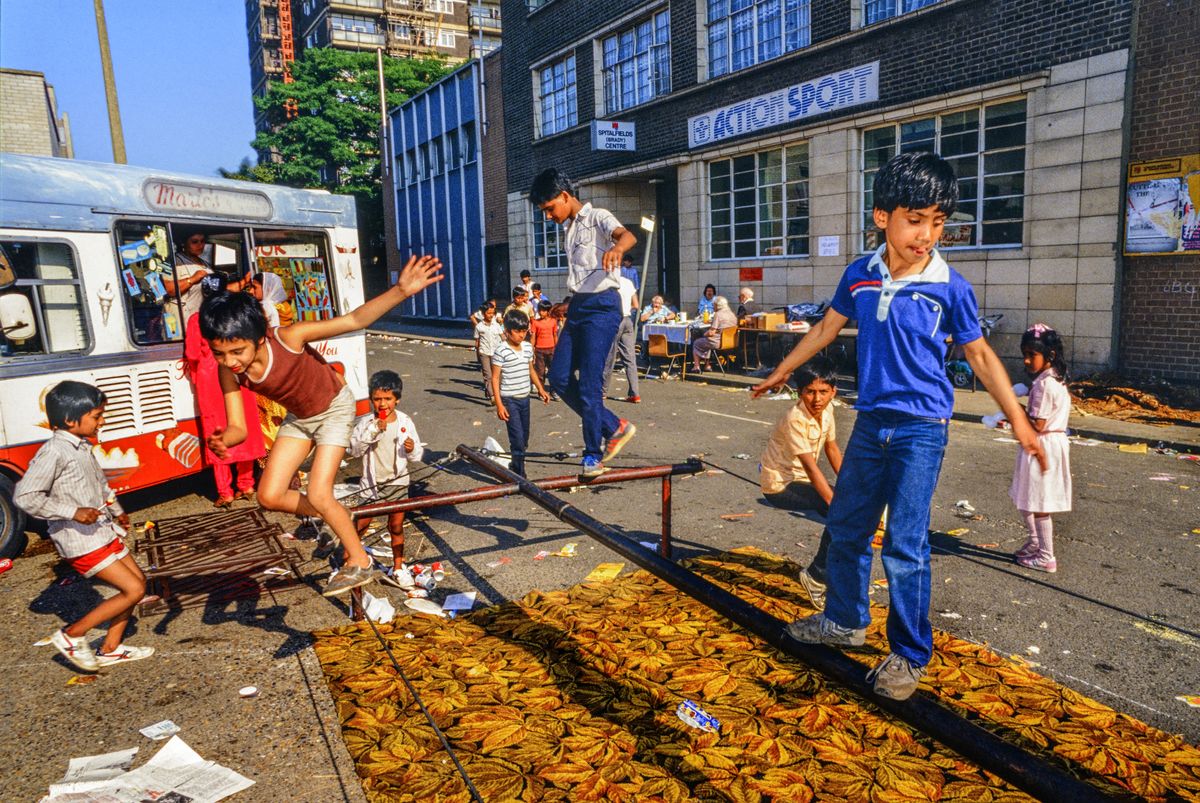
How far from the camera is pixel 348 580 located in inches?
167

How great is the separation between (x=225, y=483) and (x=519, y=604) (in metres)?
4.25

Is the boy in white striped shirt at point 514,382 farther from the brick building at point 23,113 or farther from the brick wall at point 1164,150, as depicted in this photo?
the brick building at point 23,113

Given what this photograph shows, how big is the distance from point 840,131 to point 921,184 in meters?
13.2

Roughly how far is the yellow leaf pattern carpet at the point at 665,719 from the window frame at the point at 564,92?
21.0m

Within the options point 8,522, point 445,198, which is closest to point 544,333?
point 8,522

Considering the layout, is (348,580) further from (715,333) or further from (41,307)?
(715,333)

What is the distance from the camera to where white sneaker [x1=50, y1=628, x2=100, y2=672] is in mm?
4160

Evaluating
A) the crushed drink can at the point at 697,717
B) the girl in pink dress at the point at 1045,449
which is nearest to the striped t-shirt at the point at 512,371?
the girl in pink dress at the point at 1045,449

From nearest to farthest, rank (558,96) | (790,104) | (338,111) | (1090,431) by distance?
(1090,431), (790,104), (558,96), (338,111)

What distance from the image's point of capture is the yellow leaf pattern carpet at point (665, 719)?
305 cm

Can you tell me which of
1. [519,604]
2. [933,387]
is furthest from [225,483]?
[933,387]

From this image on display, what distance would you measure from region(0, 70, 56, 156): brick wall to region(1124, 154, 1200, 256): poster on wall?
100 feet

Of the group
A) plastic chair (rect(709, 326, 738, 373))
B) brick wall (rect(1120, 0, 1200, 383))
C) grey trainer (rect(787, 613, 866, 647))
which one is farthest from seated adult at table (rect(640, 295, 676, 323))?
grey trainer (rect(787, 613, 866, 647))

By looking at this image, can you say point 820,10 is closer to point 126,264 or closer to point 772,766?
point 126,264
